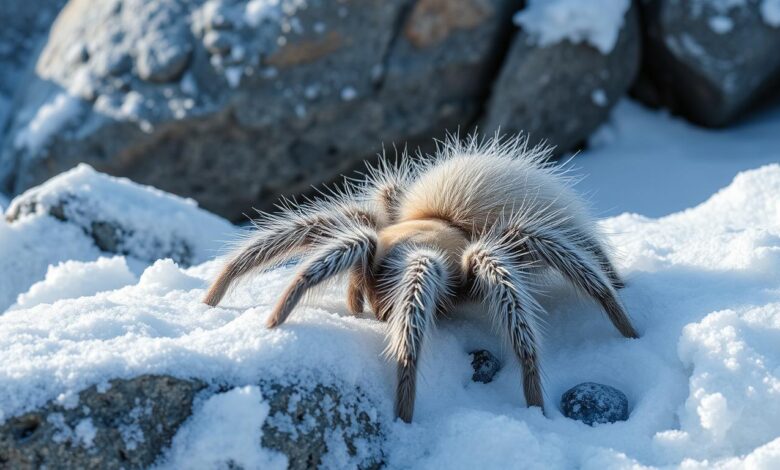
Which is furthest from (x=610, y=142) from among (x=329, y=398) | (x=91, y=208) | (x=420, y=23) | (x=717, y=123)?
(x=329, y=398)

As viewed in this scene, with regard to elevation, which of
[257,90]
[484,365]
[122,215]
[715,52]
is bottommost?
[484,365]

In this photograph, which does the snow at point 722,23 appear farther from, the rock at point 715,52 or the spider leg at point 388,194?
the spider leg at point 388,194

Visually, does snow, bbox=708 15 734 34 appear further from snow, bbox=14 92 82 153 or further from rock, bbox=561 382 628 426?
rock, bbox=561 382 628 426

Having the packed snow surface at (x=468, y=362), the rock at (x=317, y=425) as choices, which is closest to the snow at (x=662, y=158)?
the packed snow surface at (x=468, y=362)

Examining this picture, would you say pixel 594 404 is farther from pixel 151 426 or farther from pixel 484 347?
pixel 151 426

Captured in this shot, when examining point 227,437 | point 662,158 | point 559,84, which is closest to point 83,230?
point 227,437

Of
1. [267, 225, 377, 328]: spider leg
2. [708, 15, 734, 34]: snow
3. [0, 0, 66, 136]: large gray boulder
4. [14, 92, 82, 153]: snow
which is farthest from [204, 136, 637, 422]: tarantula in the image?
[0, 0, 66, 136]: large gray boulder
